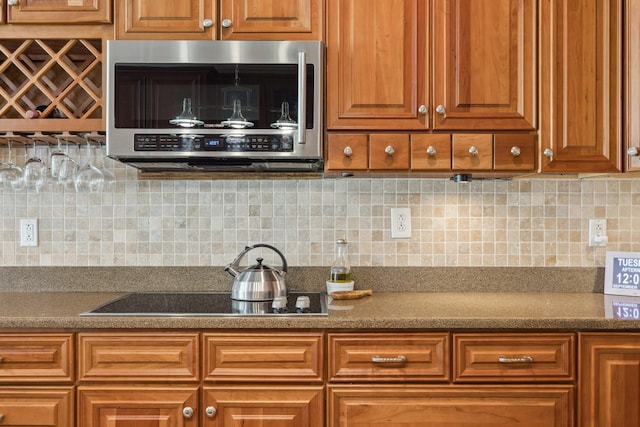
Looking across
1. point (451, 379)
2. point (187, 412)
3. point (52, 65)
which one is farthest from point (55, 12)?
point (451, 379)

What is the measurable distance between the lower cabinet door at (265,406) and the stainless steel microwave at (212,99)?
2.49ft

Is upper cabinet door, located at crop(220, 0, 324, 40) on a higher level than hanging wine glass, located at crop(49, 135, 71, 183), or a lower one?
higher

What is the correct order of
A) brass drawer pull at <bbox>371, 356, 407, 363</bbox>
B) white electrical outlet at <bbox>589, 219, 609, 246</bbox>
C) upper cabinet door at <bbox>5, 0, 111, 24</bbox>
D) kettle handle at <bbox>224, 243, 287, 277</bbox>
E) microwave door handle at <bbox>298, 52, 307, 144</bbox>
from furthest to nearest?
white electrical outlet at <bbox>589, 219, 609, 246</bbox> → kettle handle at <bbox>224, 243, 287, 277</bbox> → upper cabinet door at <bbox>5, 0, 111, 24</bbox> → microwave door handle at <bbox>298, 52, 307, 144</bbox> → brass drawer pull at <bbox>371, 356, 407, 363</bbox>

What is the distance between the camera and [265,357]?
164cm

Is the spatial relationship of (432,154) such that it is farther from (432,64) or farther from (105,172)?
(105,172)

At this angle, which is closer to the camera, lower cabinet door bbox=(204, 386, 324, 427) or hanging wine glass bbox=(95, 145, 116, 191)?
lower cabinet door bbox=(204, 386, 324, 427)

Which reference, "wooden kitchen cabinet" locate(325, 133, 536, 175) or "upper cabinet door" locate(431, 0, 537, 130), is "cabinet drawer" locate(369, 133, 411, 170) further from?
"upper cabinet door" locate(431, 0, 537, 130)

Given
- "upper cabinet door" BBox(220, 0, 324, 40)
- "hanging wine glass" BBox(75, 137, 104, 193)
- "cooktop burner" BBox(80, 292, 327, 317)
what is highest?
"upper cabinet door" BBox(220, 0, 324, 40)

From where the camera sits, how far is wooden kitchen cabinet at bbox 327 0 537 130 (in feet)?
6.02

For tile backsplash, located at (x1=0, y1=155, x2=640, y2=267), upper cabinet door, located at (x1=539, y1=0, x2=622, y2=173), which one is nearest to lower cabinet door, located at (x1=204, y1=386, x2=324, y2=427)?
tile backsplash, located at (x1=0, y1=155, x2=640, y2=267)

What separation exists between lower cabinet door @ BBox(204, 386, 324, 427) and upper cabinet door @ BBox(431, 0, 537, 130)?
101cm

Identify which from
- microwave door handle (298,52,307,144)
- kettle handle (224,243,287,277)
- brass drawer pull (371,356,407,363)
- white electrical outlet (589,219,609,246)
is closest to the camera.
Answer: brass drawer pull (371,356,407,363)

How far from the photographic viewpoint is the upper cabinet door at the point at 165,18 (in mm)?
1859

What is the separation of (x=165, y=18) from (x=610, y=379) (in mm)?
1887
